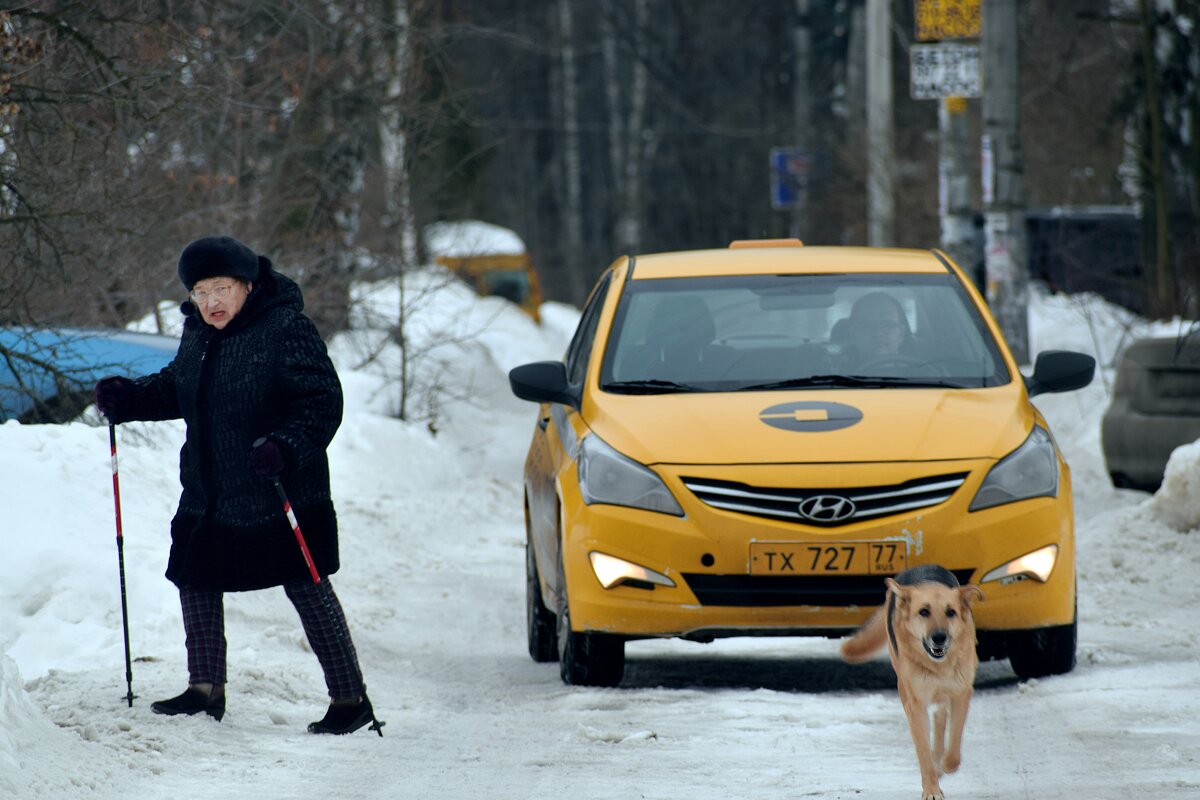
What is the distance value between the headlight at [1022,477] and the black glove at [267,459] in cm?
237

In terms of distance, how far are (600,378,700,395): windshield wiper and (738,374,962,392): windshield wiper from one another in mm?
246

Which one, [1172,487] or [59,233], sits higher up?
[59,233]

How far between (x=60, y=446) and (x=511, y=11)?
4493 centimetres

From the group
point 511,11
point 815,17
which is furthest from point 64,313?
point 511,11

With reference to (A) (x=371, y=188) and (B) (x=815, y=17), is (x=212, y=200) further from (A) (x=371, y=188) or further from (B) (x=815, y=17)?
(B) (x=815, y=17)

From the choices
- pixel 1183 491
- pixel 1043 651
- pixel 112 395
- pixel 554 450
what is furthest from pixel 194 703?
pixel 1183 491

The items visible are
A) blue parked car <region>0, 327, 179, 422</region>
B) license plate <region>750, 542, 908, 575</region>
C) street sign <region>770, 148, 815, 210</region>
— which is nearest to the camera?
license plate <region>750, 542, 908, 575</region>

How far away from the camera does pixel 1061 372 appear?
7.54 m

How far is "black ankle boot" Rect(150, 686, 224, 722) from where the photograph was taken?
20.9 ft

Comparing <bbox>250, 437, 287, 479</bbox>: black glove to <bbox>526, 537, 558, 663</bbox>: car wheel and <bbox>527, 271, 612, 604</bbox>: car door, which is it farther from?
<bbox>526, 537, 558, 663</bbox>: car wheel

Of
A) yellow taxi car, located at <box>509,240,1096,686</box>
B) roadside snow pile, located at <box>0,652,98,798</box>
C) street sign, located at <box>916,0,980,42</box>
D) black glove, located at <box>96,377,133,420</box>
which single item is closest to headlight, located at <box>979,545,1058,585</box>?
yellow taxi car, located at <box>509,240,1096,686</box>

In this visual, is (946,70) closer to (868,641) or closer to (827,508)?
(827,508)

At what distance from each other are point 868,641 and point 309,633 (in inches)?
73.1

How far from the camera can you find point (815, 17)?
4778 centimetres
